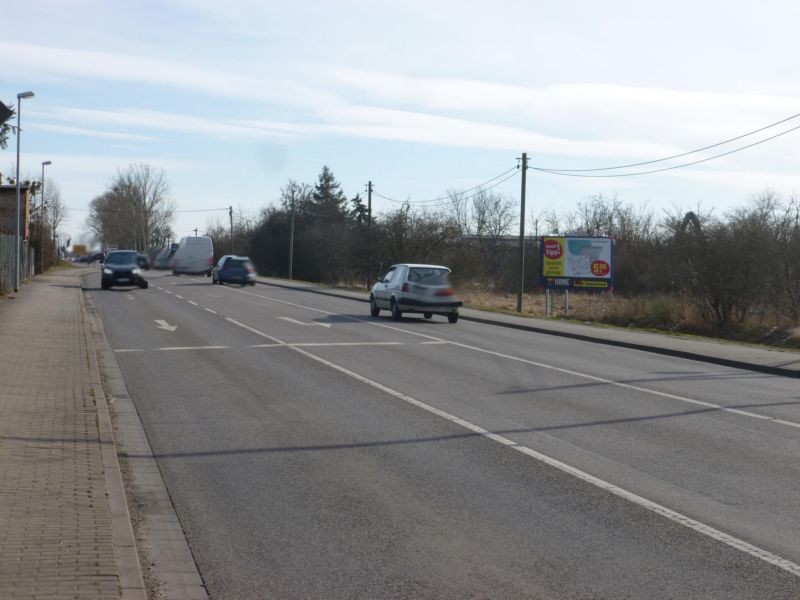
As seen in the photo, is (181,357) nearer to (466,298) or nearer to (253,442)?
(253,442)

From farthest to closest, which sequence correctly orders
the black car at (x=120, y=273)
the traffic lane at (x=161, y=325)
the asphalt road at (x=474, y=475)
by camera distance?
the black car at (x=120, y=273) → the traffic lane at (x=161, y=325) → the asphalt road at (x=474, y=475)

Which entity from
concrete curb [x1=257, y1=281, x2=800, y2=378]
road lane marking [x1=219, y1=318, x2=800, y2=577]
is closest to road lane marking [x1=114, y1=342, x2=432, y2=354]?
concrete curb [x1=257, y1=281, x2=800, y2=378]

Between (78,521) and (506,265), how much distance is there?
189 feet

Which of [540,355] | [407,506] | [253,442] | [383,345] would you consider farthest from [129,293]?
[407,506]

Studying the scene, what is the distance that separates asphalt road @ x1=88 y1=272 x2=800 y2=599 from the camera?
5660mm

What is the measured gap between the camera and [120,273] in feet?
142

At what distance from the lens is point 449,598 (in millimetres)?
5180

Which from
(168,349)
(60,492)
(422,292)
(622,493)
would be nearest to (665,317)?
(422,292)

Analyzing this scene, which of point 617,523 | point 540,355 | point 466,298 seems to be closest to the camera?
point 617,523

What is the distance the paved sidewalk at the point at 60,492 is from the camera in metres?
5.09

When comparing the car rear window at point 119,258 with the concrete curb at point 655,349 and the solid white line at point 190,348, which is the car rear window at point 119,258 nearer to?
the concrete curb at point 655,349

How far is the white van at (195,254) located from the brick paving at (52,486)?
4077cm

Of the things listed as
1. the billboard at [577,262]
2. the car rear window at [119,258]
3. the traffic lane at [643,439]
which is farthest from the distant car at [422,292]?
the car rear window at [119,258]

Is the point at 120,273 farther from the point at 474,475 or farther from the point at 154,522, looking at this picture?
the point at 154,522
